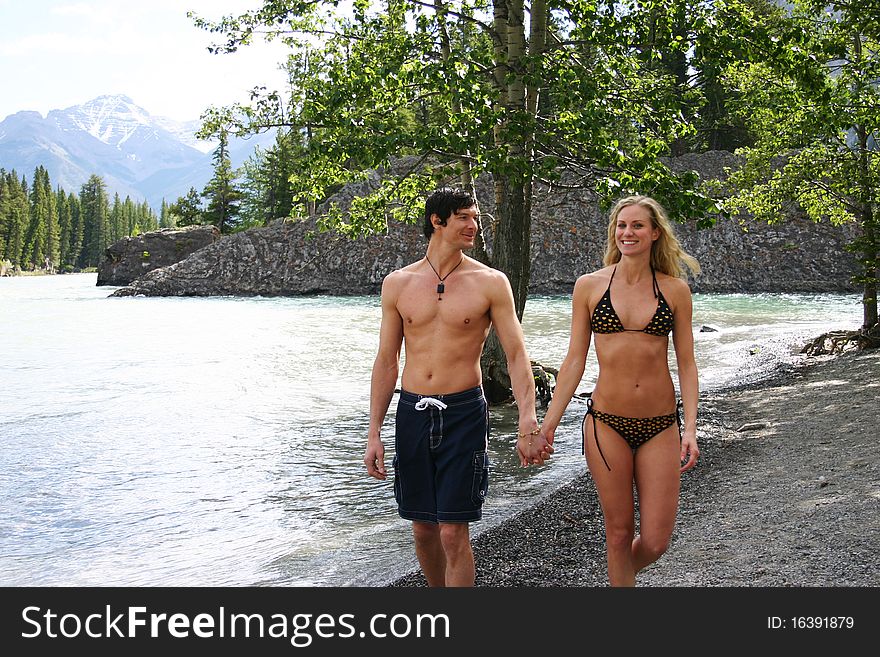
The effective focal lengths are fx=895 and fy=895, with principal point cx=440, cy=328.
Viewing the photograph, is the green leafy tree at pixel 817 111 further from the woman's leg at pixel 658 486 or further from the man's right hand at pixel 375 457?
the man's right hand at pixel 375 457

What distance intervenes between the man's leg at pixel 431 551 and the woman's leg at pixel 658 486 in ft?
3.54

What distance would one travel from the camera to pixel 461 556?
15.0 feet

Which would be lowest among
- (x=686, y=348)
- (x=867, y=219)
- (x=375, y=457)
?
(x=375, y=457)

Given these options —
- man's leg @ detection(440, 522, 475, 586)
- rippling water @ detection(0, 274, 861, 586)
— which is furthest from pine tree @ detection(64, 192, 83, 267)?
man's leg @ detection(440, 522, 475, 586)

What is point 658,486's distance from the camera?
4.45 m

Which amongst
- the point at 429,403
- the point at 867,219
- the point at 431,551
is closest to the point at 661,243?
the point at 429,403

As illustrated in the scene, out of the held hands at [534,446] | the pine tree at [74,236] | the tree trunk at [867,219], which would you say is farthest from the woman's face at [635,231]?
the pine tree at [74,236]

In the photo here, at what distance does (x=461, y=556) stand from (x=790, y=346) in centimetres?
2047

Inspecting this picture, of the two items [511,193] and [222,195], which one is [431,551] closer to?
[511,193]

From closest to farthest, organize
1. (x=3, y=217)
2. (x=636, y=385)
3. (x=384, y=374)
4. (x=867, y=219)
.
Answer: (x=636, y=385), (x=384, y=374), (x=867, y=219), (x=3, y=217)

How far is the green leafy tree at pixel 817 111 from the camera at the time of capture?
12859 millimetres

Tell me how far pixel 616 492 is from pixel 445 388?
3.34 ft
